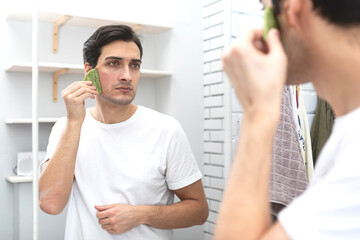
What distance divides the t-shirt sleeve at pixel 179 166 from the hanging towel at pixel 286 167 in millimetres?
275

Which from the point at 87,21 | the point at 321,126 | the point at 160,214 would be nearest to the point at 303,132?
the point at 321,126

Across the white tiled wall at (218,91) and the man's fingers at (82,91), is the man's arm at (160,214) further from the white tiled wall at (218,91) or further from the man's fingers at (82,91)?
the white tiled wall at (218,91)


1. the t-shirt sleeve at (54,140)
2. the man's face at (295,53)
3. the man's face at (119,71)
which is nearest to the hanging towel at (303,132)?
the man's face at (119,71)

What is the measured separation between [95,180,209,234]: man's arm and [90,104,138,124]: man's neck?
0.31 m

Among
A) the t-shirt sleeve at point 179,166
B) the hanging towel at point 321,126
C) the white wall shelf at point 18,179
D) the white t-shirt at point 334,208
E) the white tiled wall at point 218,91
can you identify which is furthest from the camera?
the white tiled wall at point 218,91

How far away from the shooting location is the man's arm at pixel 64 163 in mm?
1297

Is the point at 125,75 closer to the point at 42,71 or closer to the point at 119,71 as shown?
the point at 119,71

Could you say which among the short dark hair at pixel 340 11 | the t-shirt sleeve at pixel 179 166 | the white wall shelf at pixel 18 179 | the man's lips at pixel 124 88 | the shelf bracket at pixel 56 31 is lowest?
the white wall shelf at pixel 18 179

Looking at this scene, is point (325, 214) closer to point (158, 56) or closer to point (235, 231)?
point (235, 231)

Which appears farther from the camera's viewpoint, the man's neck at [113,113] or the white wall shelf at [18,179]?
the white wall shelf at [18,179]

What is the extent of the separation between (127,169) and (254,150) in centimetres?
90

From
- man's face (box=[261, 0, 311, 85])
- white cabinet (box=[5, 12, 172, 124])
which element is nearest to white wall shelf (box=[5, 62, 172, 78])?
white cabinet (box=[5, 12, 172, 124])

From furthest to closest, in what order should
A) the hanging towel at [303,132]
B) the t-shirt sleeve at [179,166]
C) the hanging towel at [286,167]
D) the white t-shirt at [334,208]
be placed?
the hanging towel at [303,132] → the t-shirt sleeve at [179,166] → the hanging towel at [286,167] → the white t-shirt at [334,208]

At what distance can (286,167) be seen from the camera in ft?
4.24
